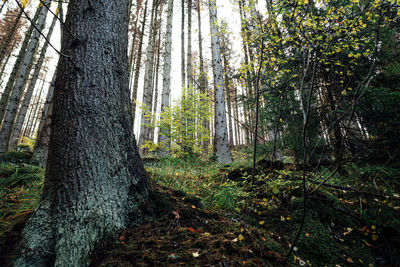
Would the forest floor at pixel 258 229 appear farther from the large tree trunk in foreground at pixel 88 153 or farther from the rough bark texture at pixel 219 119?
the rough bark texture at pixel 219 119

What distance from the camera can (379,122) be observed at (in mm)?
2807

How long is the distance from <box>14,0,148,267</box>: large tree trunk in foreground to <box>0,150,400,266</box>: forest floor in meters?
0.19

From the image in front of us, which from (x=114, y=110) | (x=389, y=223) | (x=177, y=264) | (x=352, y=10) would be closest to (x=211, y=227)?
(x=177, y=264)

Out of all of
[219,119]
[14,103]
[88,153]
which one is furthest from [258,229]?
[14,103]

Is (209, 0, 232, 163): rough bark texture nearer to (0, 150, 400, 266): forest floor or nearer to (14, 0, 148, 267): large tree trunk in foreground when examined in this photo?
(0, 150, 400, 266): forest floor

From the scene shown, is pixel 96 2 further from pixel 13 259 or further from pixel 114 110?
pixel 13 259

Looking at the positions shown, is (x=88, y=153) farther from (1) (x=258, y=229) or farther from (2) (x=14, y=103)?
(2) (x=14, y=103)

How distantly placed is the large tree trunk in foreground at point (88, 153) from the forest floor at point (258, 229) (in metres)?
0.19

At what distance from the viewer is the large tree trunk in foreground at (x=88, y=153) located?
4.06 ft

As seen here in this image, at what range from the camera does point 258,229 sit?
1871 millimetres

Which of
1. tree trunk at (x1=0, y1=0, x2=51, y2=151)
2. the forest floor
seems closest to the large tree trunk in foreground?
the forest floor

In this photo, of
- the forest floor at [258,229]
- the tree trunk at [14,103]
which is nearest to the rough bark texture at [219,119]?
the forest floor at [258,229]

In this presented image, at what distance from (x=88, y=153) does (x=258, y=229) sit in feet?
6.44

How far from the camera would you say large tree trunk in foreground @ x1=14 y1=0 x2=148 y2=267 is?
124cm
